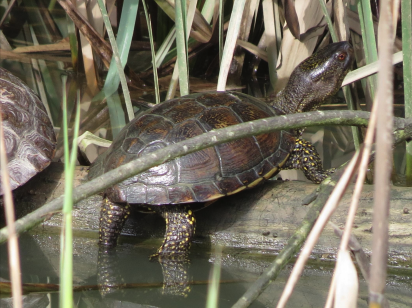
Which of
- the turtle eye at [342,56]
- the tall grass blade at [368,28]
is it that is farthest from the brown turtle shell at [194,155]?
the turtle eye at [342,56]

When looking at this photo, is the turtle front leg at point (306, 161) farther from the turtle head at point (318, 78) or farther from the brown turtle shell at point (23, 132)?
the brown turtle shell at point (23, 132)

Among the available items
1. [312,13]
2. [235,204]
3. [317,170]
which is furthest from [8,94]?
A: [312,13]

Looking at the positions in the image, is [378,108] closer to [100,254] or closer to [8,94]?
[100,254]

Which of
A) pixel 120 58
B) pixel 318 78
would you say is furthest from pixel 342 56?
pixel 120 58

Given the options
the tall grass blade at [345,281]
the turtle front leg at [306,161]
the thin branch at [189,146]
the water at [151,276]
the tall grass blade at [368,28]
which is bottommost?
the water at [151,276]

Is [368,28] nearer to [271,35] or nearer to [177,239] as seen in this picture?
[177,239]

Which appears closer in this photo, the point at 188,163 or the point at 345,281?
the point at 345,281
